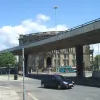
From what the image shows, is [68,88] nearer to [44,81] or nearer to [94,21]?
[44,81]

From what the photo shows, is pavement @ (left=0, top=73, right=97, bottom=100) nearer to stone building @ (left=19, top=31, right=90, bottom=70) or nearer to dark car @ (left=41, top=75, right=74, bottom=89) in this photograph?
dark car @ (left=41, top=75, right=74, bottom=89)

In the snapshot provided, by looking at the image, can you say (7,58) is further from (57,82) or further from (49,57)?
(57,82)

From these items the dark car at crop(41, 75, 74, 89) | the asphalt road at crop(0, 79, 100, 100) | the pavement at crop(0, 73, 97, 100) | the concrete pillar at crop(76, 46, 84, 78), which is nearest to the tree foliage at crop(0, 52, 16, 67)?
the concrete pillar at crop(76, 46, 84, 78)

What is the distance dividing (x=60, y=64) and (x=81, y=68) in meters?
96.7

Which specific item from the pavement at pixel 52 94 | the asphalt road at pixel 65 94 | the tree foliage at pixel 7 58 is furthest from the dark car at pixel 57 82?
the tree foliage at pixel 7 58

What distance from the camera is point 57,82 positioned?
3650 cm

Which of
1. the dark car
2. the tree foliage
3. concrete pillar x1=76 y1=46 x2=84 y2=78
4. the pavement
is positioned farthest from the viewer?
the tree foliage

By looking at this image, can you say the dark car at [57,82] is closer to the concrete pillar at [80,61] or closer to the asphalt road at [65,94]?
the asphalt road at [65,94]

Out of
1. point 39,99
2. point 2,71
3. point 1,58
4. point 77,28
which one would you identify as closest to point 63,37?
point 77,28

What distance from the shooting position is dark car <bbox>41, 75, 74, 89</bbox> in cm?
3562

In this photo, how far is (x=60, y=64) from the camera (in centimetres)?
16325

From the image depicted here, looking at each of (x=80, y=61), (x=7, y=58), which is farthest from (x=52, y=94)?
(x=7, y=58)

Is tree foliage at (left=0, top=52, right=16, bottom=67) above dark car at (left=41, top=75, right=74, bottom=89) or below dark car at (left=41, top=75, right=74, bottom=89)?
above

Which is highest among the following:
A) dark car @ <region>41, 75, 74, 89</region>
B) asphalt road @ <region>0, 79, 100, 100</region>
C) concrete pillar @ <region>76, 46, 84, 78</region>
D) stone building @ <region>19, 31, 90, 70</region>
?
stone building @ <region>19, 31, 90, 70</region>
